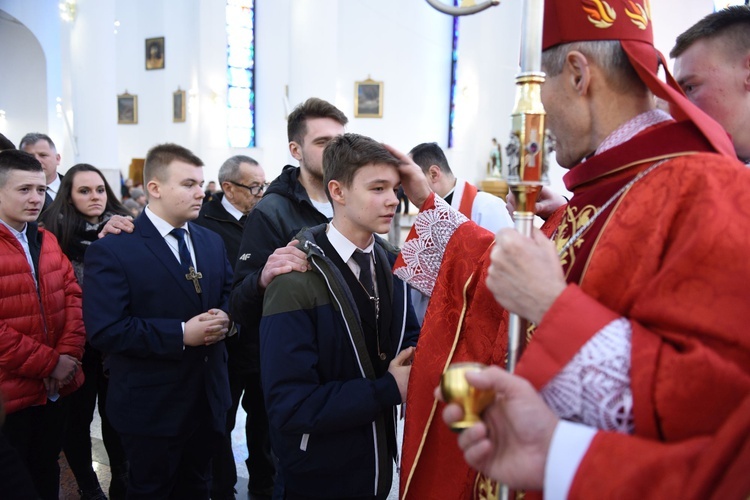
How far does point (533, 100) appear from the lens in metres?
1.10

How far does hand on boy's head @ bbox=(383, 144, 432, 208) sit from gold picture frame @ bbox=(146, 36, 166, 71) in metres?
19.8

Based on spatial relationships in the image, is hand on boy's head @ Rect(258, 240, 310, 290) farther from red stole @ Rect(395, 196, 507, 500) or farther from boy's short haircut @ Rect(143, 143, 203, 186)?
boy's short haircut @ Rect(143, 143, 203, 186)

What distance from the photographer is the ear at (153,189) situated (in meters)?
2.87

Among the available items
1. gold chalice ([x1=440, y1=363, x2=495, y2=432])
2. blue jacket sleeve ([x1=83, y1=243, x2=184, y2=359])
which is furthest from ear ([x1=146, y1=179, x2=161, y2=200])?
gold chalice ([x1=440, y1=363, x2=495, y2=432])

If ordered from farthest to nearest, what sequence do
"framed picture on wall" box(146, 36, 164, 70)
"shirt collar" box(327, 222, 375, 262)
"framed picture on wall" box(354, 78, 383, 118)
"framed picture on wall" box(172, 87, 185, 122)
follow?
"framed picture on wall" box(146, 36, 164, 70)
"framed picture on wall" box(172, 87, 185, 122)
"framed picture on wall" box(354, 78, 383, 118)
"shirt collar" box(327, 222, 375, 262)

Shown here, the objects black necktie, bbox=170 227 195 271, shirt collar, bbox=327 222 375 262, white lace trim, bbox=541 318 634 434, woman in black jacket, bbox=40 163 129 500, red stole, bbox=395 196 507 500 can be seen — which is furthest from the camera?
woman in black jacket, bbox=40 163 129 500

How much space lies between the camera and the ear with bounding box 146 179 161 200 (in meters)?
2.87

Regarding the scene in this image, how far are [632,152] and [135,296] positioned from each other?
228cm

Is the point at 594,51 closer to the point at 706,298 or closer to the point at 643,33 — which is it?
the point at 643,33

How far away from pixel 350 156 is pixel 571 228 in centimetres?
100

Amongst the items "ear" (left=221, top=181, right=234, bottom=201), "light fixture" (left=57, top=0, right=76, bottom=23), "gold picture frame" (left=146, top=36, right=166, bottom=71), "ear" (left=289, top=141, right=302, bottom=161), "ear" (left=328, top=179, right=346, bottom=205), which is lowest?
"ear" (left=221, top=181, right=234, bottom=201)

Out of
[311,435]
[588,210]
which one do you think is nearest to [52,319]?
[311,435]

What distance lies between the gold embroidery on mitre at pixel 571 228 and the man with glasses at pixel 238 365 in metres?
2.30

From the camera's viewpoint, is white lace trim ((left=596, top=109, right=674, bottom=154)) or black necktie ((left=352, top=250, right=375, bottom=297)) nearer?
white lace trim ((left=596, top=109, right=674, bottom=154))
